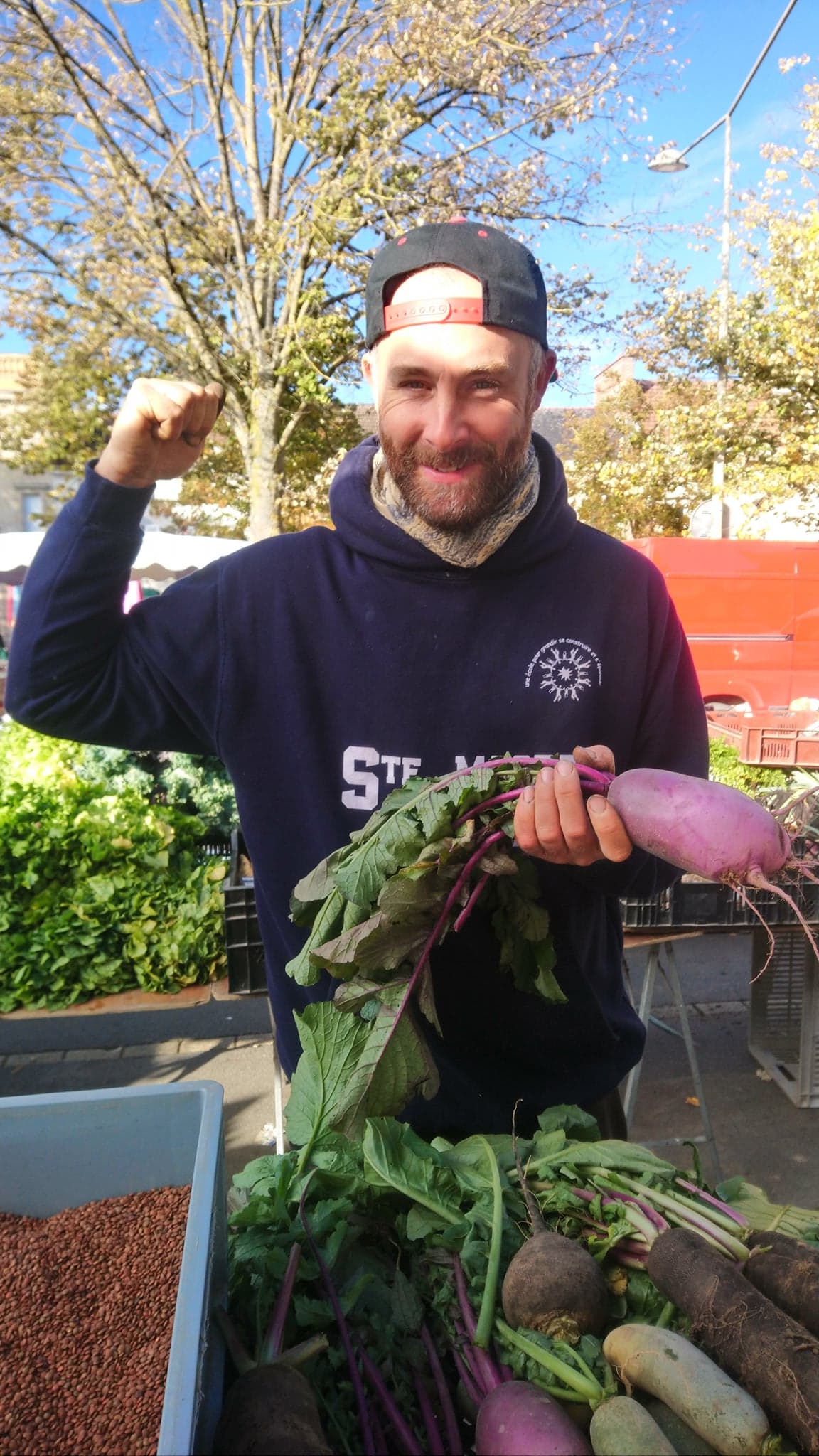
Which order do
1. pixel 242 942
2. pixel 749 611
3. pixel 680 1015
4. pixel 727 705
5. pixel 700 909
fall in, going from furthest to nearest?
pixel 727 705
pixel 749 611
pixel 680 1015
pixel 700 909
pixel 242 942

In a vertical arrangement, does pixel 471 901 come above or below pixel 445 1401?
above

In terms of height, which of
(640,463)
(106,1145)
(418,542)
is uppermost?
(640,463)

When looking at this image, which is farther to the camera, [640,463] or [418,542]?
[640,463]

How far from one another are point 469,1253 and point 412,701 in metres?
1.03

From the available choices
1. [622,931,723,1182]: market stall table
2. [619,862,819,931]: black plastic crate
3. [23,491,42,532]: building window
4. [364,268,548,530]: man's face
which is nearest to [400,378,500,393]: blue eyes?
[364,268,548,530]: man's face

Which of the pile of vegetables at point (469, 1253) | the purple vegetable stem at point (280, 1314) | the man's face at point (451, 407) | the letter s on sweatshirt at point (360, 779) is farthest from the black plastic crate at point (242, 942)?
the purple vegetable stem at point (280, 1314)

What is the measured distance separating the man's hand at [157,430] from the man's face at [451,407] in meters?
0.36

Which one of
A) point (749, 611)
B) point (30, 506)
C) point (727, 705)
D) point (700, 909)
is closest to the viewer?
point (700, 909)

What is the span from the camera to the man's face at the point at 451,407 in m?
1.80

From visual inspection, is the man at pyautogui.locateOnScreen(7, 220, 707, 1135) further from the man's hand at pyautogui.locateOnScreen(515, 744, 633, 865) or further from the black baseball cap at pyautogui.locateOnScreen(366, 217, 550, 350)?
the man's hand at pyautogui.locateOnScreen(515, 744, 633, 865)

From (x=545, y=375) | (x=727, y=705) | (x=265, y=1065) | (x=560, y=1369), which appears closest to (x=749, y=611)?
(x=727, y=705)

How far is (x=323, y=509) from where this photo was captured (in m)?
15.5

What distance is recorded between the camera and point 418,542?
80.2 inches

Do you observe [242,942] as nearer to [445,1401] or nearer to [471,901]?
[471,901]
